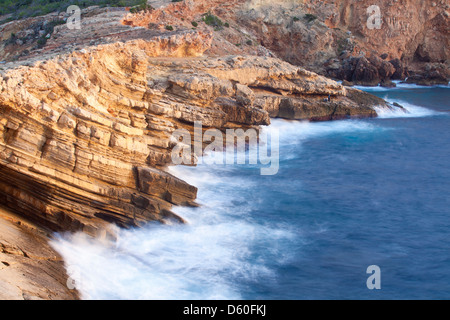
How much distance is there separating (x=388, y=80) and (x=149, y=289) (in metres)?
35.5

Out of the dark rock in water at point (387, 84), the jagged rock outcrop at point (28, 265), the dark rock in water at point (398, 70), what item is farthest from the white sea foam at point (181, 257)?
the dark rock in water at point (398, 70)

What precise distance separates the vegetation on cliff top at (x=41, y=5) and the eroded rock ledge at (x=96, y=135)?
12059 millimetres

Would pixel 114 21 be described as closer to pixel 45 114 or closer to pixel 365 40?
pixel 45 114

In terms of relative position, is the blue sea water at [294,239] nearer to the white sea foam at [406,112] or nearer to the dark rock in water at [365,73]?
the white sea foam at [406,112]

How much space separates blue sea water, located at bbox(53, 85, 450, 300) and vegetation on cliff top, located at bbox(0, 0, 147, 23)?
1576 cm

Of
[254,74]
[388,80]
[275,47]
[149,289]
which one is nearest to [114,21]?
[254,74]

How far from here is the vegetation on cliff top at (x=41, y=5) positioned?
29.6 m

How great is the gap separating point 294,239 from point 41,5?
32.1m

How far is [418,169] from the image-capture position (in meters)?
18.8

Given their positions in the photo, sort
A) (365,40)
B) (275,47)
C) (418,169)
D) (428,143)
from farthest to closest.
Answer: (365,40)
(275,47)
(428,143)
(418,169)

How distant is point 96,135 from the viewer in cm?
1221

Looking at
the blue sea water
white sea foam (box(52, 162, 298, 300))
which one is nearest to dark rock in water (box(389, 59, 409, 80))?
the blue sea water

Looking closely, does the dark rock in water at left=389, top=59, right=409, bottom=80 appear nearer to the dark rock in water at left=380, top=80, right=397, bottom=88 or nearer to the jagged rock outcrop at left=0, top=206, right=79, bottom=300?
the dark rock in water at left=380, top=80, right=397, bottom=88

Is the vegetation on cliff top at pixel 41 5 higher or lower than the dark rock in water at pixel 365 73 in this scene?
higher
